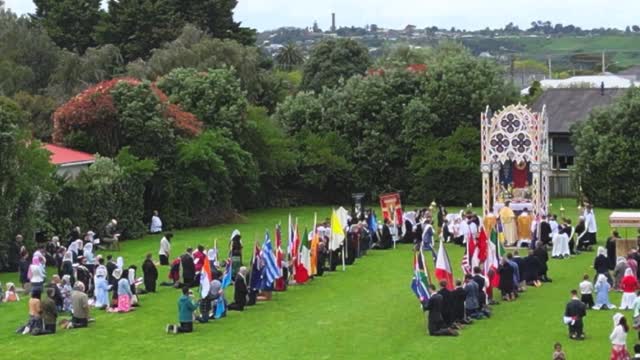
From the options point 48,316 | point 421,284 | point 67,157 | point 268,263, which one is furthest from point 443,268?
point 67,157

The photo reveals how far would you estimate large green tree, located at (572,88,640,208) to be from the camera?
59.3 metres

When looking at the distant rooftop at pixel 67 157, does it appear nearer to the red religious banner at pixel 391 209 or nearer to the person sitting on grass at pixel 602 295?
the red religious banner at pixel 391 209

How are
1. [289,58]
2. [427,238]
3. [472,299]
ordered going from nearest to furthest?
[472,299] < [427,238] < [289,58]

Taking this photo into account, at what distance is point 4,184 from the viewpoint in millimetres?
41156

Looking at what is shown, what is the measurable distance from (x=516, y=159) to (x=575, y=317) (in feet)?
64.2

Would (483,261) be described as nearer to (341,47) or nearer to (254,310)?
(254,310)

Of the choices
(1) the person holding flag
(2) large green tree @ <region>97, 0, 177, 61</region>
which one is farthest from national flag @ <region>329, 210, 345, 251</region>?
(2) large green tree @ <region>97, 0, 177, 61</region>

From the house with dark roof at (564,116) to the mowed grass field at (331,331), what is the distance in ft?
101

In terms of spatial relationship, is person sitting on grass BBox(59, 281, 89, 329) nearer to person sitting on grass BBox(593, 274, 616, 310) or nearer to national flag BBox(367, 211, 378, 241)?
person sitting on grass BBox(593, 274, 616, 310)

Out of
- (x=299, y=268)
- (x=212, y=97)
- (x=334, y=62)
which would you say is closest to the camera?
(x=299, y=268)

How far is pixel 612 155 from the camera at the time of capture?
5956 cm

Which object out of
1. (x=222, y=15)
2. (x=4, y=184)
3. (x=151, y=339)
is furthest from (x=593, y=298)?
(x=222, y=15)

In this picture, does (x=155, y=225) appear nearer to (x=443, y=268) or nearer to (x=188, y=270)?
(x=188, y=270)

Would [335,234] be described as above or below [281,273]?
above
